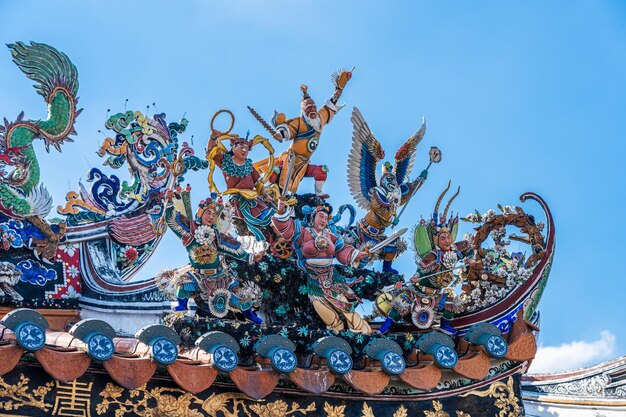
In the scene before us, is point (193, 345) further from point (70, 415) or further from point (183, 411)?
point (70, 415)

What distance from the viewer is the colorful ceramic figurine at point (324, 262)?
33.6 ft

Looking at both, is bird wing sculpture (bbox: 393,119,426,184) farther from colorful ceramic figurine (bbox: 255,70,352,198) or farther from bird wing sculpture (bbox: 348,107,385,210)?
colorful ceramic figurine (bbox: 255,70,352,198)

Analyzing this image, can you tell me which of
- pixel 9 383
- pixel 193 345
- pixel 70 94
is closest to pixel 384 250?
pixel 193 345

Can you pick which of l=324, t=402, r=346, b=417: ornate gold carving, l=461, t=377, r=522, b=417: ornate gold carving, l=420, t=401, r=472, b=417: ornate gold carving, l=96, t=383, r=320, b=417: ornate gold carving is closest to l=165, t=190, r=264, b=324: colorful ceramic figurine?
l=96, t=383, r=320, b=417: ornate gold carving

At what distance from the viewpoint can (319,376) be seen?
930 cm

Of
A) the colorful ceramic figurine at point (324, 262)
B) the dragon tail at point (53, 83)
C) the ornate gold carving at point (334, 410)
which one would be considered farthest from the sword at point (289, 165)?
the ornate gold carving at point (334, 410)

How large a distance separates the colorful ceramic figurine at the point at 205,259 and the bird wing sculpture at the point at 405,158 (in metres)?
2.51

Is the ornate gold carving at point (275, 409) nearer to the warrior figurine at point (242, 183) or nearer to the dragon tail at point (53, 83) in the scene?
the warrior figurine at point (242, 183)

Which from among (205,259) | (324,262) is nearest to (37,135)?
(205,259)

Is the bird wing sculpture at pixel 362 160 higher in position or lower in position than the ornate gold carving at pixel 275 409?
higher

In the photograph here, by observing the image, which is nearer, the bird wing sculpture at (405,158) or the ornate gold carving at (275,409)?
the ornate gold carving at (275,409)

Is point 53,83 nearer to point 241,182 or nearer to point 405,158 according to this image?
point 241,182

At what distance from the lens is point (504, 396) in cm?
991

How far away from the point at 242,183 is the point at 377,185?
1.63 meters
